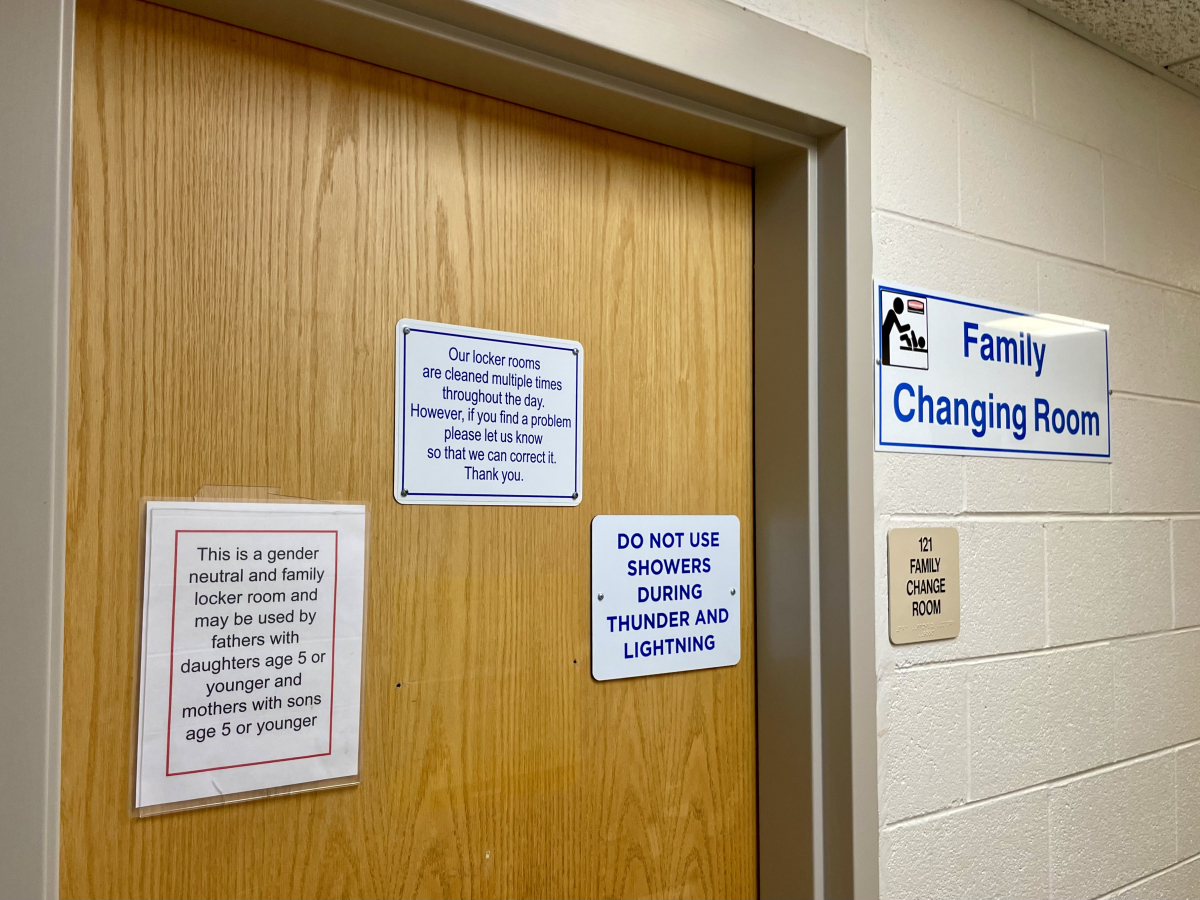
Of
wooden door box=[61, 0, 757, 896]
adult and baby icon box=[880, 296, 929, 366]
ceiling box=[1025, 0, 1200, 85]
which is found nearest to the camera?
wooden door box=[61, 0, 757, 896]

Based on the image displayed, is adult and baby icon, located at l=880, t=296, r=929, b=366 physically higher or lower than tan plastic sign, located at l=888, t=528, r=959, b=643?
higher

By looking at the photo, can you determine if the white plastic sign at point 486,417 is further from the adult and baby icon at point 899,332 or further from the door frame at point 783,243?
the adult and baby icon at point 899,332

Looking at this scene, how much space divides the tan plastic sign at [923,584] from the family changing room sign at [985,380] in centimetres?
12

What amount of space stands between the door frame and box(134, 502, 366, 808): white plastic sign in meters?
0.31

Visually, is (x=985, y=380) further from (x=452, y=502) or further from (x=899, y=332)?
(x=452, y=502)

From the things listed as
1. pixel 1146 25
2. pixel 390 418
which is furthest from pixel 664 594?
pixel 1146 25

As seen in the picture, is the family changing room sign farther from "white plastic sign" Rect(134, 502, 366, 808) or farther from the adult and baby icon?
"white plastic sign" Rect(134, 502, 366, 808)

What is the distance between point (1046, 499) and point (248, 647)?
1.16 m

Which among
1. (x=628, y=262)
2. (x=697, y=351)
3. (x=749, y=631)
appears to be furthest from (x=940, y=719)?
(x=628, y=262)

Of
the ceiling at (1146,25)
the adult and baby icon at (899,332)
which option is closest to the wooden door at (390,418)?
the adult and baby icon at (899,332)

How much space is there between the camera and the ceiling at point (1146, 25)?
1.36 m

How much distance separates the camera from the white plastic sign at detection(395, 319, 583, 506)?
0.93 metres

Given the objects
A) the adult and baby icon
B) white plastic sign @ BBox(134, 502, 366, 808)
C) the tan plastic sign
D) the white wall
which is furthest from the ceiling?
white plastic sign @ BBox(134, 502, 366, 808)

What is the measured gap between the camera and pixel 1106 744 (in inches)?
55.7
